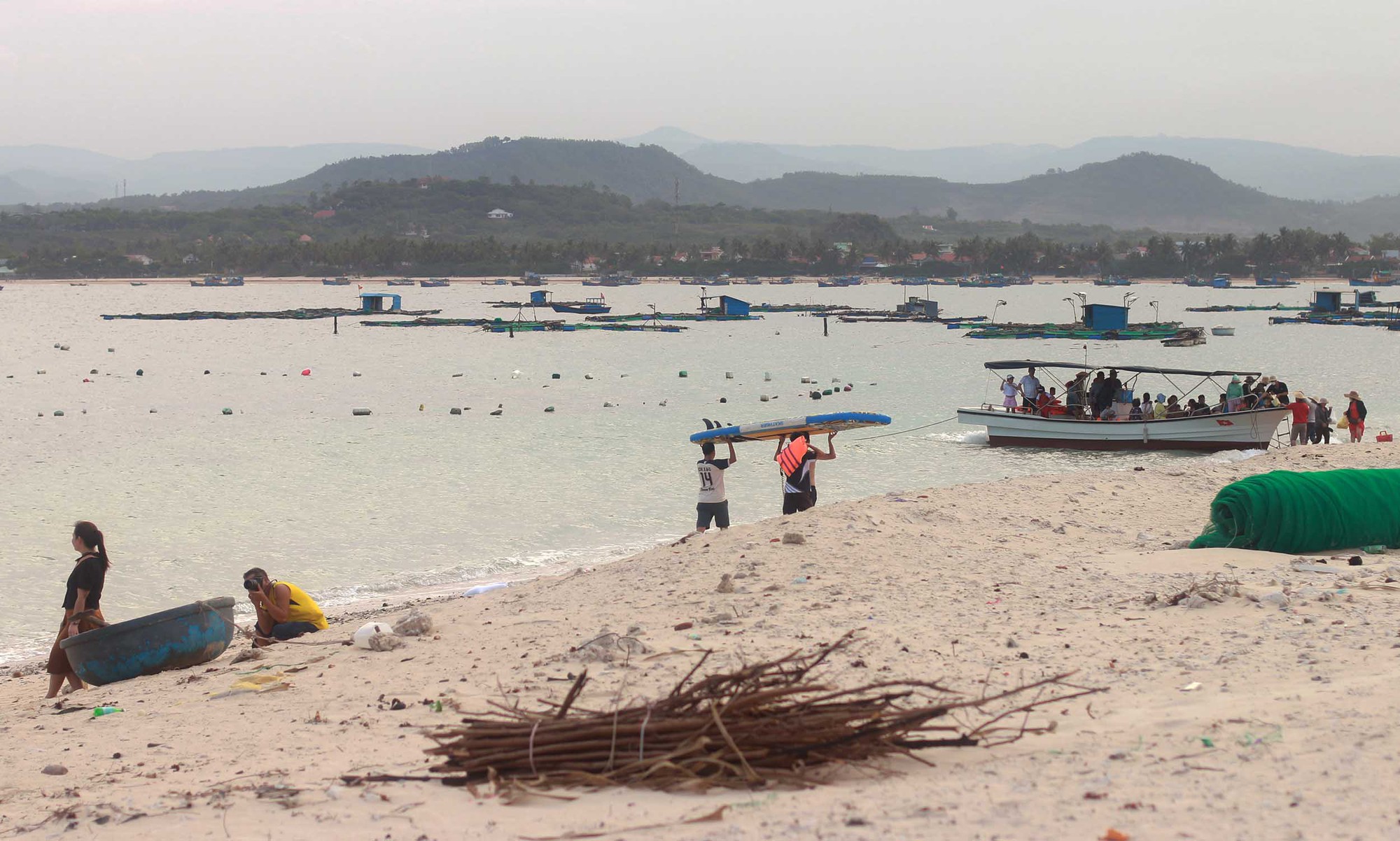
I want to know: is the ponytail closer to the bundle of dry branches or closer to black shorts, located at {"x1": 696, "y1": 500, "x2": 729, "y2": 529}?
the bundle of dry branches

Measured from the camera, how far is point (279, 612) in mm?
11352

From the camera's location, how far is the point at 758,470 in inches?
1030

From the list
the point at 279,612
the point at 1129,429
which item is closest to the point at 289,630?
the point at 279,612

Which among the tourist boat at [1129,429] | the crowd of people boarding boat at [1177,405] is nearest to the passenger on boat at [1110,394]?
the crowd of people boarding boat at [1177,405]

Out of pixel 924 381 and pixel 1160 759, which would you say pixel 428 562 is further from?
pixel 924 381

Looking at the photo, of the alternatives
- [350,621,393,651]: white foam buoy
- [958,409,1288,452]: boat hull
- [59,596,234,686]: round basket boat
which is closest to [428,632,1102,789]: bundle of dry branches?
[350,621,393,651]: white foam buoy

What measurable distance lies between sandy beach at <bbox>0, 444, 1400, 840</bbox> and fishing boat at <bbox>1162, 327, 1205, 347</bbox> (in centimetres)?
6323

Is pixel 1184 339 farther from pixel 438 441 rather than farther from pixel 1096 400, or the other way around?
pixel 438 441

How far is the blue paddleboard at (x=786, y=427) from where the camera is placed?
51.6 feet

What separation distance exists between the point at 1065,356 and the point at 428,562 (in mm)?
53034

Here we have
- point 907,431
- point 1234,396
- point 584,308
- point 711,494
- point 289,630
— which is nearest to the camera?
point 289,630

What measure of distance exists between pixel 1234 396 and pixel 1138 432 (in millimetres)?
2171

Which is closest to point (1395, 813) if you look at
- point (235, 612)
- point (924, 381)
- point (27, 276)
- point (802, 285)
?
point (235, 612)

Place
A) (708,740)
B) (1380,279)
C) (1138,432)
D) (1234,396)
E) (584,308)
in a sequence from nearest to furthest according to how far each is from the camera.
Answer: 1. (708,740)
2. (1234,396)
3. (1138,432)
4. (584,308)
5. (1380,279)
